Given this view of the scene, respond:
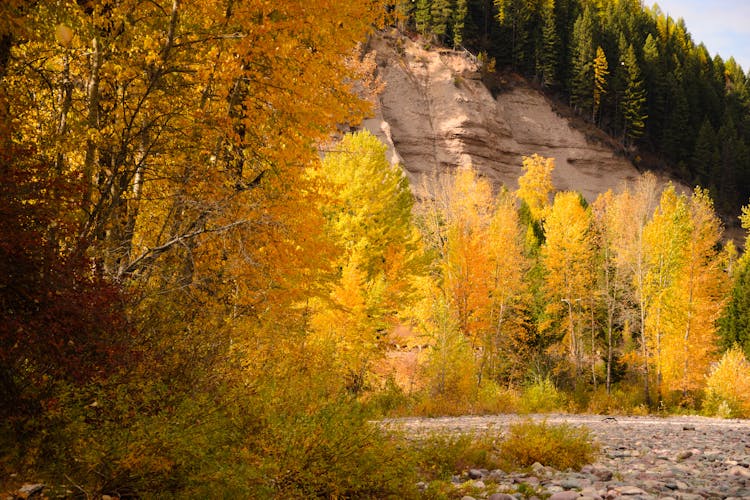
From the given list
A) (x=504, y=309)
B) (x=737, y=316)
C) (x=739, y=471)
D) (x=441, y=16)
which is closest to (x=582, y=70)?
(x=441, y=16)

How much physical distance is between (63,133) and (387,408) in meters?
12.5

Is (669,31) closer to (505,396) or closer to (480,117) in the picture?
(480,117)

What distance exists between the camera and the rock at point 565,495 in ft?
16.7

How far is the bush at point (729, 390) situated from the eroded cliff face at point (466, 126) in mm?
29722

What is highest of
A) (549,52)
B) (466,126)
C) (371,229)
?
(549,52)

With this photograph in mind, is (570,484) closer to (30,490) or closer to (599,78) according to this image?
(30,490)

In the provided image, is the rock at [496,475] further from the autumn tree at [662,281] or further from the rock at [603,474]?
the autumn tree at [662,281]

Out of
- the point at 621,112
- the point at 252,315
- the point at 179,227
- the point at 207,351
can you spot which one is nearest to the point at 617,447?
the point at 252,315

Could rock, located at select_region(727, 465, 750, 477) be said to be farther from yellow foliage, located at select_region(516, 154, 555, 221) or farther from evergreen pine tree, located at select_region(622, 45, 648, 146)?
evergreen pine tree, located at select_region(622, 45, 648, 146)

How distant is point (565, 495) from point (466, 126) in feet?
169

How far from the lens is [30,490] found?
3.72 meters

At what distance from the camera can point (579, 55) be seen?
2655 inches

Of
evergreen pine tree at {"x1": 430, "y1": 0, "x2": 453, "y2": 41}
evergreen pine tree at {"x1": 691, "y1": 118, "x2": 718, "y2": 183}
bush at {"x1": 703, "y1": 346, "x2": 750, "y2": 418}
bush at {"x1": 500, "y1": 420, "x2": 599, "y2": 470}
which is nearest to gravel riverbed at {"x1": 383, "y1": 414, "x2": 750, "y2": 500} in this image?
bush at {"x1": 500, "y1": 420, "x2": 599, "y2": 470}

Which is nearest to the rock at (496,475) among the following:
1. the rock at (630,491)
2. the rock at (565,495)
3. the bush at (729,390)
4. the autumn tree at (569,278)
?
the rock at (565,495)
